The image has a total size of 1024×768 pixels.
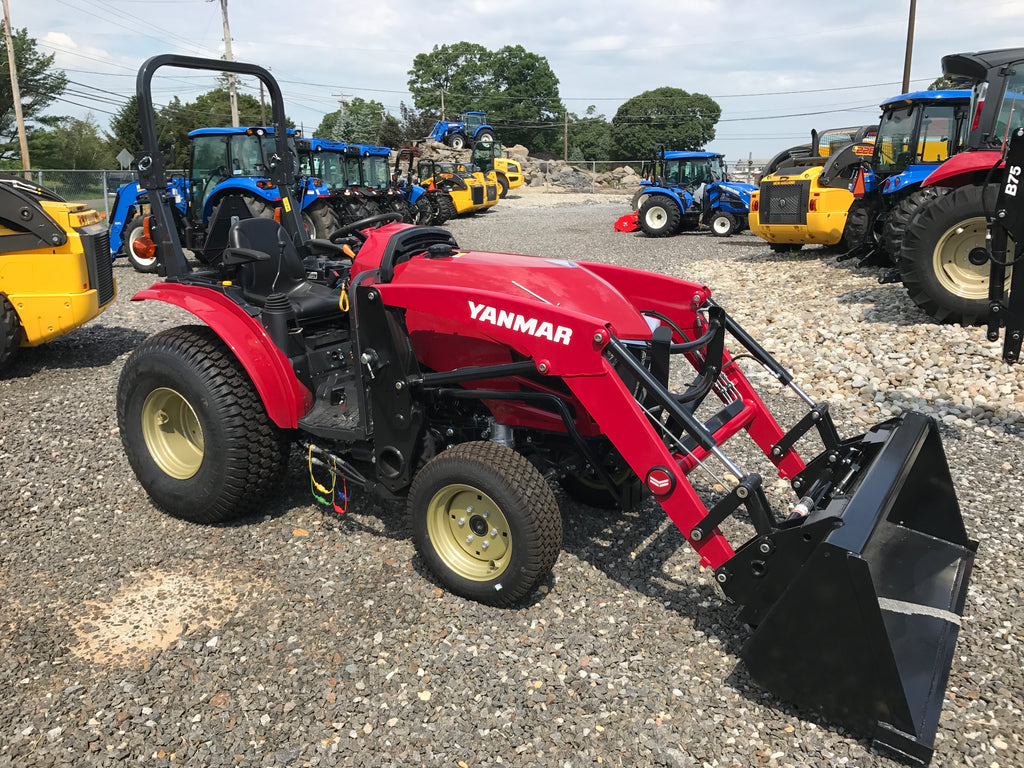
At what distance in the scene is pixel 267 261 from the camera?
4000 mm

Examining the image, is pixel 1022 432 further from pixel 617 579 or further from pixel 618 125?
pixel 618 125

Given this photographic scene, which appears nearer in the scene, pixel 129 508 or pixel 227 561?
pixel 227 561

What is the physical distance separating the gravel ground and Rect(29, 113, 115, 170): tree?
135ft

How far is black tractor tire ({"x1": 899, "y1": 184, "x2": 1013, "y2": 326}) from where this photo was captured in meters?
6.78

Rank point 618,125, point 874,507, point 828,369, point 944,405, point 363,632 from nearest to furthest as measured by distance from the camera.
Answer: point 874,507, point 363,632, point 944,405, point 828,369, point 618,125

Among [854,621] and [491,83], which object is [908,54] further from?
[491,83]

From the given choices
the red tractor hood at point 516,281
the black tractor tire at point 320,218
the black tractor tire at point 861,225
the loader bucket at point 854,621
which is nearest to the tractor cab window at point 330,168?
the black tractor tire at point 320,218

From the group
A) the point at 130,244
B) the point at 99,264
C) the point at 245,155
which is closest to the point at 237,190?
the point at 245,155

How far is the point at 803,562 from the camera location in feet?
8.02

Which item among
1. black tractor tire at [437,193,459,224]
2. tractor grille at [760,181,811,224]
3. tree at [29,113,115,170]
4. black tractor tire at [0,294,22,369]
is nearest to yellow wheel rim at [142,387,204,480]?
black tractor tire at [0,294,22,369]

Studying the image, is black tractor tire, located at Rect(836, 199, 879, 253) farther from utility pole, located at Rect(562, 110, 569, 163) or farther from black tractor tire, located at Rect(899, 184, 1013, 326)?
utility pole, located at Rect(562, 110, 569, 163)

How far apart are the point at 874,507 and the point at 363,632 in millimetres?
1923

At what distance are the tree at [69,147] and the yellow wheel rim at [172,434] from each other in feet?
133

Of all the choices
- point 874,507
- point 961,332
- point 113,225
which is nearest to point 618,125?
point 113,225
